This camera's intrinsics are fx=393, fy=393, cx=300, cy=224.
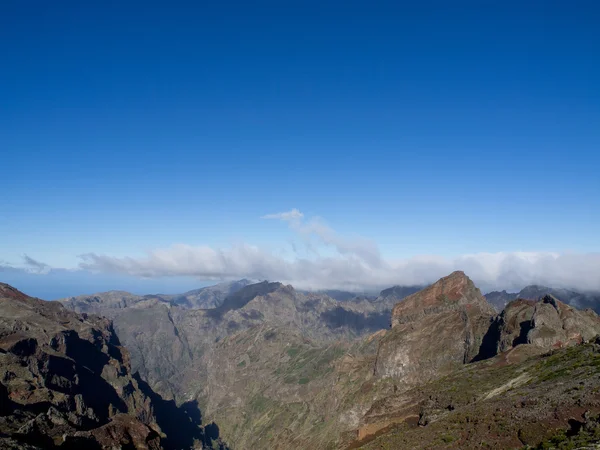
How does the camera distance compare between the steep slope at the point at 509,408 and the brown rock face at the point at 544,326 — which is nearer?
the steep slope at the point at 509,408

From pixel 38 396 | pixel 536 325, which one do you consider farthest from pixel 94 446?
pixel 38 396

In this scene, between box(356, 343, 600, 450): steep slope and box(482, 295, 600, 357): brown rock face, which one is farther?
box(482, 295, 600, 357): brown rock face

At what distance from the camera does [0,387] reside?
164625 millimetres

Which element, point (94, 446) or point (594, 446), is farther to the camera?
point (94, 446)

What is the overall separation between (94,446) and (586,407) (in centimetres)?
7673

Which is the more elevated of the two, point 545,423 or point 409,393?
point 545,423

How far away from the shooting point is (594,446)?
149ft

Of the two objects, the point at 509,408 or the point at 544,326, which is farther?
the point at 544,326

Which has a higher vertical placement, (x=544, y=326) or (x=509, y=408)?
(x=509, y=408)

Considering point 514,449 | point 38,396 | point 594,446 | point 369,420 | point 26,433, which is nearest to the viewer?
point 594,446

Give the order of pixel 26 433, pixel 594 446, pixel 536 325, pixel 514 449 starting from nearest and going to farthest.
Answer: pixel 594 446 < pixel 26 433 < pixel 514 449 < pixel 536 325

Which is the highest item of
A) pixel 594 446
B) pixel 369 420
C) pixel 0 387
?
pixel 594 446

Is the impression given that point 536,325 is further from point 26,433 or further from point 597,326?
point 26,433

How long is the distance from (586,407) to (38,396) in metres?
229
